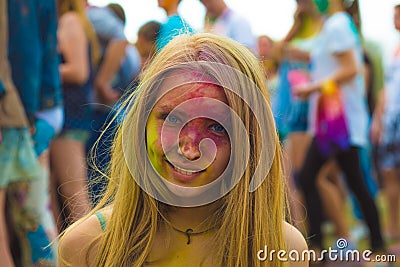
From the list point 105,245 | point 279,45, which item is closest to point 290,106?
point 279,45

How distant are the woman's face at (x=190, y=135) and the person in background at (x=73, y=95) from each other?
2.68m

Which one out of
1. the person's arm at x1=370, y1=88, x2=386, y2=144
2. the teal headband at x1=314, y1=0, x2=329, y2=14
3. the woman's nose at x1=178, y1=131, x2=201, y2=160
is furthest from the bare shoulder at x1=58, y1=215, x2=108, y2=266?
the person's arm at x1=370, y1=88, x2=386, y2=144

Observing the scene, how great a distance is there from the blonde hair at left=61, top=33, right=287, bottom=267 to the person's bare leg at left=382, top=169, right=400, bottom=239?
407 cm

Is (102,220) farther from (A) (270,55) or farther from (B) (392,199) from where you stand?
(A) (270,55)

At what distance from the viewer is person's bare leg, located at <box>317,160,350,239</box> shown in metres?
5.80

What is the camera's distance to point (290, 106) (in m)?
5.83

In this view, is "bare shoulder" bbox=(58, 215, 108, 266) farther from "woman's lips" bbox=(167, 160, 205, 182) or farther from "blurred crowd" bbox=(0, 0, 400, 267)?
"blurred crowd" bbox=(0, 0, 400, 267)

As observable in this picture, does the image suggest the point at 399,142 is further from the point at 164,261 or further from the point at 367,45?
the point at 164,261

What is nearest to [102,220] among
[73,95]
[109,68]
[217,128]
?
[217,128]

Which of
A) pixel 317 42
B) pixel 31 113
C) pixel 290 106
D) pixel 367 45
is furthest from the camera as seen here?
pixel 367 45

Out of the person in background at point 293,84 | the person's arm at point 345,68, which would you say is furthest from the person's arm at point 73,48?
the person's arm at point 345,68

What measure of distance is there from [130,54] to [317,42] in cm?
112

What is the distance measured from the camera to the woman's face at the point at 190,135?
1851mm

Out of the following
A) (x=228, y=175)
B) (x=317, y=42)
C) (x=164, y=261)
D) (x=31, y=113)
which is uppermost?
(x=317, y=42)
